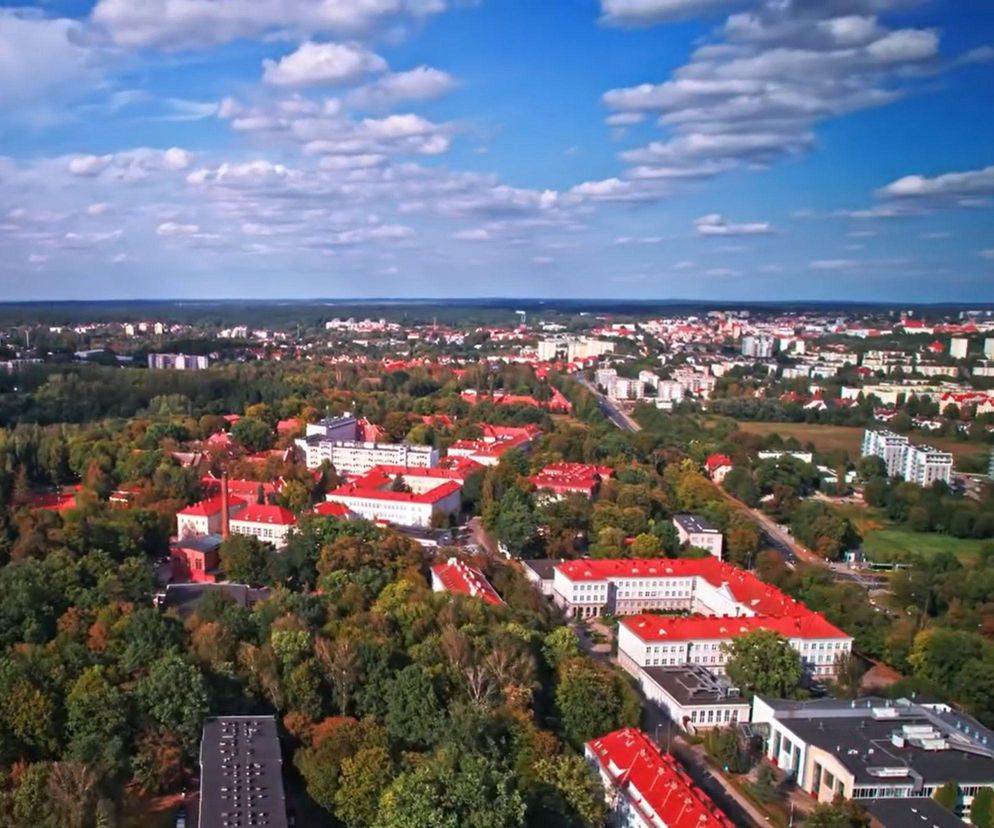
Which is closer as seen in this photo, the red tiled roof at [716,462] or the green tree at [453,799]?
the green tree at [453,799]

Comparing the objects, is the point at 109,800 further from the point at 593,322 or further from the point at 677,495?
the point at 593,322

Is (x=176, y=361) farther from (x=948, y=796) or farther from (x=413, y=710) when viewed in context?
(x=948, y=796)

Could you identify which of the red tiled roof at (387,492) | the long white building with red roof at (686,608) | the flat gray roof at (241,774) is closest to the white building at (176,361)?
the red tiled roof at (387,492)

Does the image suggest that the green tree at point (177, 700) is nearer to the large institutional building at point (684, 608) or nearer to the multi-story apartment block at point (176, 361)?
the large institutional building at point (684, 608)

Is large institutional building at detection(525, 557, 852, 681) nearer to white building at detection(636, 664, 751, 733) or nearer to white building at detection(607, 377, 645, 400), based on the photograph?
white building at detection(636, 664, 751, 733)

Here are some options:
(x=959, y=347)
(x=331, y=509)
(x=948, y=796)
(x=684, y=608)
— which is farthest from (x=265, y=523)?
(x=959, y=347)

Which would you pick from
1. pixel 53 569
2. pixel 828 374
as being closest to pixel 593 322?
pixel 828 374
